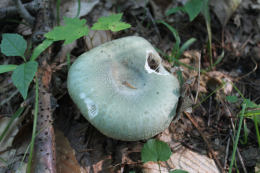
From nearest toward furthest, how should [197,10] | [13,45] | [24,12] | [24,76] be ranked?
[24,76] → [13,45] → [24,12] → [197,10]

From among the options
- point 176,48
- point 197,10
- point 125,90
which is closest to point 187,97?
point 125,90

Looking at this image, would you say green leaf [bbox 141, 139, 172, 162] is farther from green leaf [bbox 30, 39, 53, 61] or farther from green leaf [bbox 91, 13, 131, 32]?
green leaf [bbox 30, 39, 53, 61]

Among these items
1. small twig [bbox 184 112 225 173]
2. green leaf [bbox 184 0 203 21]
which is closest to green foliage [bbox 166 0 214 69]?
green leaf [bbox 184 0 203 21]

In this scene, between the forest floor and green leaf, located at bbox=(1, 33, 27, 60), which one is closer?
green leaf, located at bbox=(1, 33, 27, 60)

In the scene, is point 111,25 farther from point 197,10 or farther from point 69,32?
point 197,10

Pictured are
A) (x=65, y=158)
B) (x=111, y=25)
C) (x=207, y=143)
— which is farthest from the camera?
(x=207, y=143)

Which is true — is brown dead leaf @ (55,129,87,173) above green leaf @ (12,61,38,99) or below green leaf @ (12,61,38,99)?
below

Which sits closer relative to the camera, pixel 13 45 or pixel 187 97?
pixel 13 45
